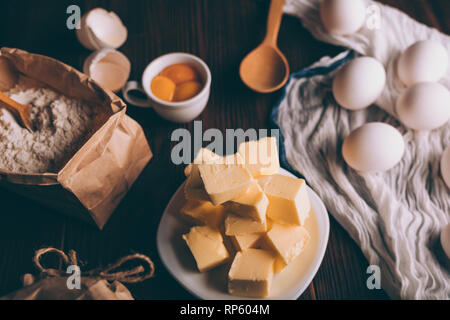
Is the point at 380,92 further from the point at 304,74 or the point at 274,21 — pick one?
the point at 274,21

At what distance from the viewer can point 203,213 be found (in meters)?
0.77

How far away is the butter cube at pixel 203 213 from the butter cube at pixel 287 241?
119mm

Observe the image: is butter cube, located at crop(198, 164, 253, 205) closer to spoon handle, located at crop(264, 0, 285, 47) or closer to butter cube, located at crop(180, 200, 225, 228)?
butter cube, located at crop(180, 200, 225, 228)

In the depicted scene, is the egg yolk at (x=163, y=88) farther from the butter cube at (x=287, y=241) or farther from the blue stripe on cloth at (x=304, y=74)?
the butter cube at (x=287, y=241)

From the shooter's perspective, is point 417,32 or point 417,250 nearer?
point 417,250

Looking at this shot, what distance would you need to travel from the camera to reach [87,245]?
34.3 inches

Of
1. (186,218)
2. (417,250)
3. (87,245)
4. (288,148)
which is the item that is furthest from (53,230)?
(417,250)

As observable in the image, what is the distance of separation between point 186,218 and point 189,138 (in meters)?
0.28

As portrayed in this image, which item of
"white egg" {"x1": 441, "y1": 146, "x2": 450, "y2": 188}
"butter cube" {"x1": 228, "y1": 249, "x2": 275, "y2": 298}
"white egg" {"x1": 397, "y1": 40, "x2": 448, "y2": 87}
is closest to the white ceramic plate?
"butter cube" {"x1": 228, "y1": 249, "x2": 275, "y2": 298}

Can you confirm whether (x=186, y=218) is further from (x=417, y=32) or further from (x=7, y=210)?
(x=417, y=32)

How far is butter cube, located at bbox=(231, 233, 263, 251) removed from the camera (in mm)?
732

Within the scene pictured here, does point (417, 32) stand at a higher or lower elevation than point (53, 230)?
higher

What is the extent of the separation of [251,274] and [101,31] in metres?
0.86
